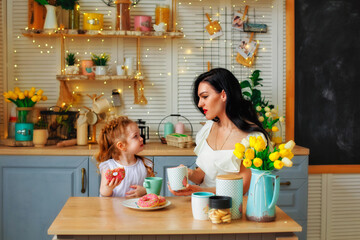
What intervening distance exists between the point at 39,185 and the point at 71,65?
3.35 feet

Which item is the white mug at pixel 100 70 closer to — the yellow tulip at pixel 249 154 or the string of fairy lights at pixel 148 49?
the string of fairy lights at pixel 148 49

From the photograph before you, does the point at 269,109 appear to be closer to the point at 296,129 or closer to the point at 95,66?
the point at 296,129

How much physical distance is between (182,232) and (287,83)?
254 centimetres

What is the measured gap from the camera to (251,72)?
12.5ft

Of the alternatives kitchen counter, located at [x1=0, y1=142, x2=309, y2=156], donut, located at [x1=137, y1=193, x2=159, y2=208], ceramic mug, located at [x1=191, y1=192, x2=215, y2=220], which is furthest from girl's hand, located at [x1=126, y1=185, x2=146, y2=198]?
kitchen counter, located at [x1=0, y1=142, x2=309, y2=156]

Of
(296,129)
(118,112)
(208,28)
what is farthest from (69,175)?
(296,129)

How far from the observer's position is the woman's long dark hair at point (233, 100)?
2.34 meters

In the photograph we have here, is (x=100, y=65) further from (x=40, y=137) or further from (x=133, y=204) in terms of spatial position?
(x=133, y=204)

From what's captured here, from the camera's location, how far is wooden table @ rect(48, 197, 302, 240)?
1550 mm

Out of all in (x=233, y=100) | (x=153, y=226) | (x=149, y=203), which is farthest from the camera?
(x=233, y=100)

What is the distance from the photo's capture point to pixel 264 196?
1.66 m

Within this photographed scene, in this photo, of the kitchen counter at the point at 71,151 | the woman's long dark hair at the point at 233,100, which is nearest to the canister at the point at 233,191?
the woman's long dark hair at the point at 233,100

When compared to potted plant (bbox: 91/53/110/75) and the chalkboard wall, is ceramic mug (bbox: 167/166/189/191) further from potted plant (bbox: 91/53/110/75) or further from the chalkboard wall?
the chalkboard wall

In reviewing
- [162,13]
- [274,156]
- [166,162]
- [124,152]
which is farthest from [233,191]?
[162,13]
